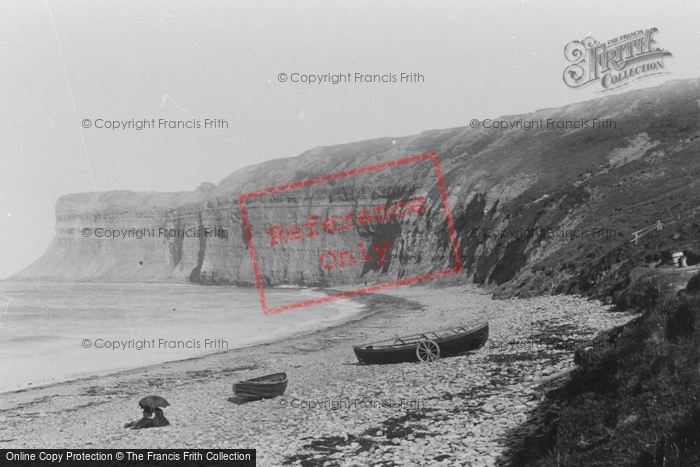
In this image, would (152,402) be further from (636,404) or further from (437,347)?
(636,404)

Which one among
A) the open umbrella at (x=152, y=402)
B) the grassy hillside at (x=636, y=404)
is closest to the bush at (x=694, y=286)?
the grassy hillside at (x=636, y=404)

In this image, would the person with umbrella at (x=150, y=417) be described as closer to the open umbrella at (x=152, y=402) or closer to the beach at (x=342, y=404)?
the open umbrella at (x=152, y=402)

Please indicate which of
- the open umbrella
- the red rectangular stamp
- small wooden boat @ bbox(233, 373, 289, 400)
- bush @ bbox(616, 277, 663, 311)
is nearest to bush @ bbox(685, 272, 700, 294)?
bush @ bbox(616, 277, 663, 311)

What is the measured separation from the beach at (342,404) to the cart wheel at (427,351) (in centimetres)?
45

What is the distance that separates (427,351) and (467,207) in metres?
51.0

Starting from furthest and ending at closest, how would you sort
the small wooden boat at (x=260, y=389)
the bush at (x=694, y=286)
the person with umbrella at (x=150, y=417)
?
the small wooden boat at (x=260, y=389)
the person with umbrella at (x=150, y=417)
the bush at (x=694, y=286)

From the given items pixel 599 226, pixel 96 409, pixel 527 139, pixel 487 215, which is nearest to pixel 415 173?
pixel 527 139

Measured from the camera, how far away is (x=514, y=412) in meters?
11.3

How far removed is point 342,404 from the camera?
1461cm

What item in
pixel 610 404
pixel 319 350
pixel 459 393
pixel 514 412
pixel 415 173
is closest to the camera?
pixel 610 404

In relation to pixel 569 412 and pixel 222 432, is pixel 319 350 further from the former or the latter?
pixel 569 412

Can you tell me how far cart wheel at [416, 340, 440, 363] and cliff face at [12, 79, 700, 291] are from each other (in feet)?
38.6

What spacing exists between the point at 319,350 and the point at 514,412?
16774 millimetres

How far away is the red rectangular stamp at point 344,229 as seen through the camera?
80.8 metres
